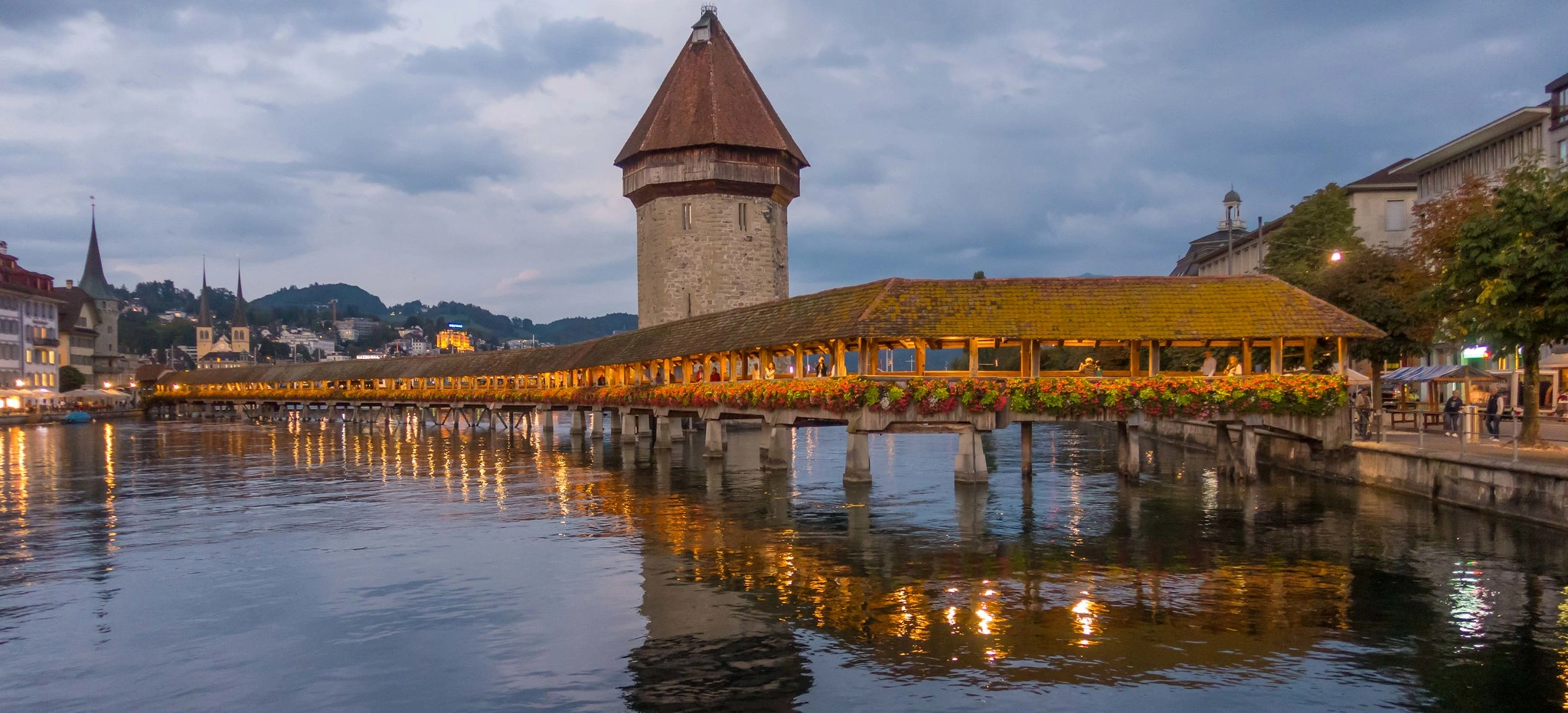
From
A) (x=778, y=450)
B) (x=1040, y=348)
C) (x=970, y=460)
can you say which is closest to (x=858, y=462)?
(x=970, y=460)

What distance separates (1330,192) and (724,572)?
53103mm

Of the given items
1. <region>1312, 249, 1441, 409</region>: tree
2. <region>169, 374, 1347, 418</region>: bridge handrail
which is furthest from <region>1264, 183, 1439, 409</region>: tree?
<region>169, 374, 1347, 418</region>: bridge handrail

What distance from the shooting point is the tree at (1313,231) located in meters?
57.1

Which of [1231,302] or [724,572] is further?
[1231,302]

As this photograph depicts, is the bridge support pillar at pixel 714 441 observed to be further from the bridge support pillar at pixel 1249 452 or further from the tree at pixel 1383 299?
the tree at pixel 1383 299

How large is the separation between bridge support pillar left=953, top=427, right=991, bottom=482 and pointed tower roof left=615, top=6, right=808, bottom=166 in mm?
40302

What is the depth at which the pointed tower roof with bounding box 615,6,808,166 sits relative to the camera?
6894cm

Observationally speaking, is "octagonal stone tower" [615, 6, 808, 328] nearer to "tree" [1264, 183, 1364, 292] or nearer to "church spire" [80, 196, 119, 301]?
"tree" [1264, 183, 1364, 292]

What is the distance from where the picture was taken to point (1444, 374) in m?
43.6

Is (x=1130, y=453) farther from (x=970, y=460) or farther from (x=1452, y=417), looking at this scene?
(x=1452, y=417)

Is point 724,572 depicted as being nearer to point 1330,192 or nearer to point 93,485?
point 93,485

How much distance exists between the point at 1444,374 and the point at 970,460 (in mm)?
22799

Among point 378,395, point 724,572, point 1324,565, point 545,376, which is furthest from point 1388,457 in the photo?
point 378,395

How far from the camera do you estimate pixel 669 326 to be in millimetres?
49688
